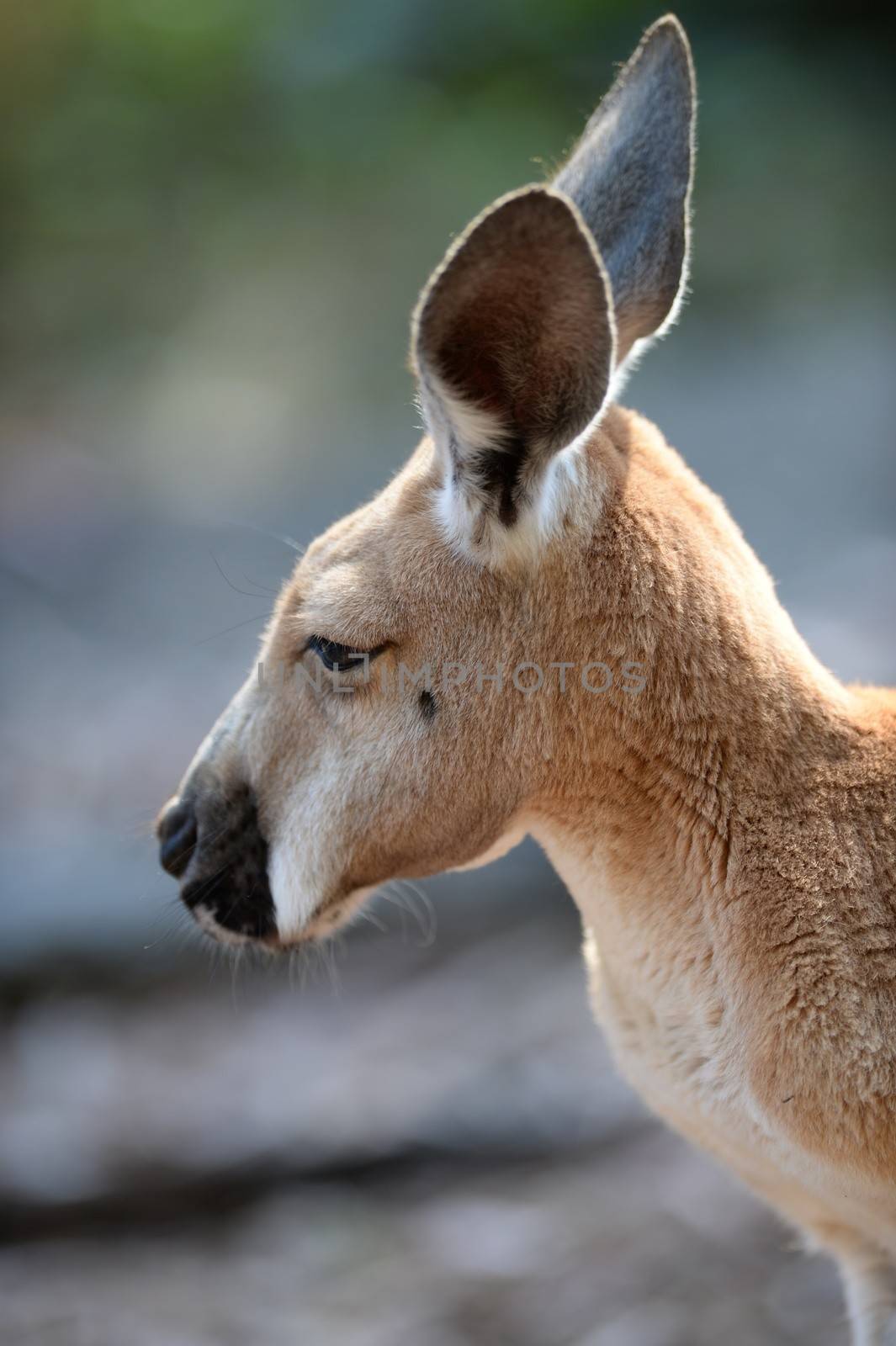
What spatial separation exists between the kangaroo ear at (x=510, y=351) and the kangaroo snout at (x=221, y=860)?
0.92 meters

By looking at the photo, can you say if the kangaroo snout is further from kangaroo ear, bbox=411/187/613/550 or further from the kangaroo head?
kangaroo ear, bbox=411/187/613/550

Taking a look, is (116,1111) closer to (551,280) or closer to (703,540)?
(703,540)

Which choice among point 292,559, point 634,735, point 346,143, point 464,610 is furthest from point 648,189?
point 346,143

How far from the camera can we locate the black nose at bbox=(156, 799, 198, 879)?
3.24m

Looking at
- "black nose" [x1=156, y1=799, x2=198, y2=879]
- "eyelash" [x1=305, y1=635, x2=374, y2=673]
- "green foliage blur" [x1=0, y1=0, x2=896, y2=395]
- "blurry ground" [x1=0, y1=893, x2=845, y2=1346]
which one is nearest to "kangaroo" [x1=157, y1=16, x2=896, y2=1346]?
"eyelash" [x1=305, y1=635, x2=374, y2=673]

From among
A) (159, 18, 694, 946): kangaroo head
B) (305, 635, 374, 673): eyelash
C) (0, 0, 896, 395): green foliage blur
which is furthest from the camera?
(0, 0, 896, 395): green foliage blur

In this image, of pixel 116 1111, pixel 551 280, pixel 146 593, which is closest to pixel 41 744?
pixel 146 593

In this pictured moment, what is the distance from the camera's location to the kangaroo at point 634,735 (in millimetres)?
2678

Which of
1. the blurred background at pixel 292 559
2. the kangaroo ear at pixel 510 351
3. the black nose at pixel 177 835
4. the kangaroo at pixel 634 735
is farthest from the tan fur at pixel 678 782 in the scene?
the blurred background at pixel 292 559

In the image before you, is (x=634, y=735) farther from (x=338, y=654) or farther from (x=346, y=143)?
(x=346, y=143)

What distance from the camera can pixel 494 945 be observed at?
6.44m

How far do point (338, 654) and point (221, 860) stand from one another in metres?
0.65

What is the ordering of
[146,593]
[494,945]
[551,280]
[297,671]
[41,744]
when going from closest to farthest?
[551,280]
[297,671]
[494,945]
[41,744]
[146,593]

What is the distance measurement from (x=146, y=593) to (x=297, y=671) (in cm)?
695
